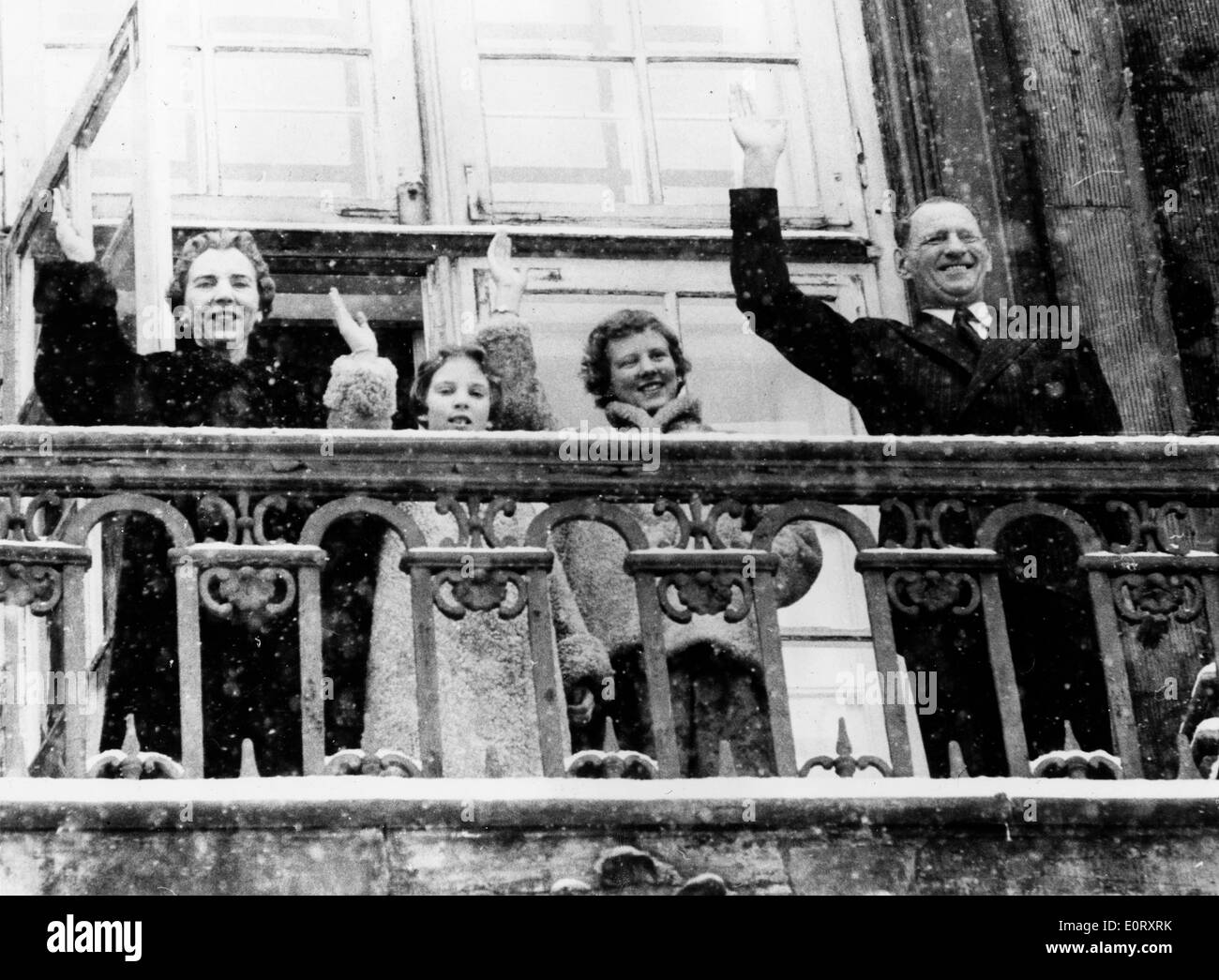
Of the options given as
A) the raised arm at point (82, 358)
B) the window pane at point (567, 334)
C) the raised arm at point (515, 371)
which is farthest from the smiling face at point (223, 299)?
the window pane at point (567, 334)

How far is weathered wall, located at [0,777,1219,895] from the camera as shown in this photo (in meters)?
5.51

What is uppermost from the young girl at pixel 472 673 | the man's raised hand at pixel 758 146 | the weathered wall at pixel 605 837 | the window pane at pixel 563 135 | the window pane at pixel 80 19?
the window pane at pixel 80 19

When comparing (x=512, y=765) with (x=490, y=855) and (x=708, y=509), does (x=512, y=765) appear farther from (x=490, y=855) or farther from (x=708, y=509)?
(x=708, y=509)

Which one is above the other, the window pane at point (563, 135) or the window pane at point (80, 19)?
the window pane at point (80, 19)

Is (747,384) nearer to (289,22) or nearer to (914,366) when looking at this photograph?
(914,366)

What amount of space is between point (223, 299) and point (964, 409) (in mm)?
1835

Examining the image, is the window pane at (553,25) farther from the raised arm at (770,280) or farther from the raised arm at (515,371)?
the raised arm at (515,371)

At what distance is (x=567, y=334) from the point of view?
7988 millimetres

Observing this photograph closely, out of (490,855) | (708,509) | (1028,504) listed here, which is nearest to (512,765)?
(490,855)

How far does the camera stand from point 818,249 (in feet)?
26.8

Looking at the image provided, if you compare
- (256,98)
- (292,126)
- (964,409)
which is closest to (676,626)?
(964,409)

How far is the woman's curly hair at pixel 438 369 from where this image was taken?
641cm

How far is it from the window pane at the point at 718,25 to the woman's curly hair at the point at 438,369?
7.41 ft

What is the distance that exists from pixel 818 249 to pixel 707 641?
2.26 m
